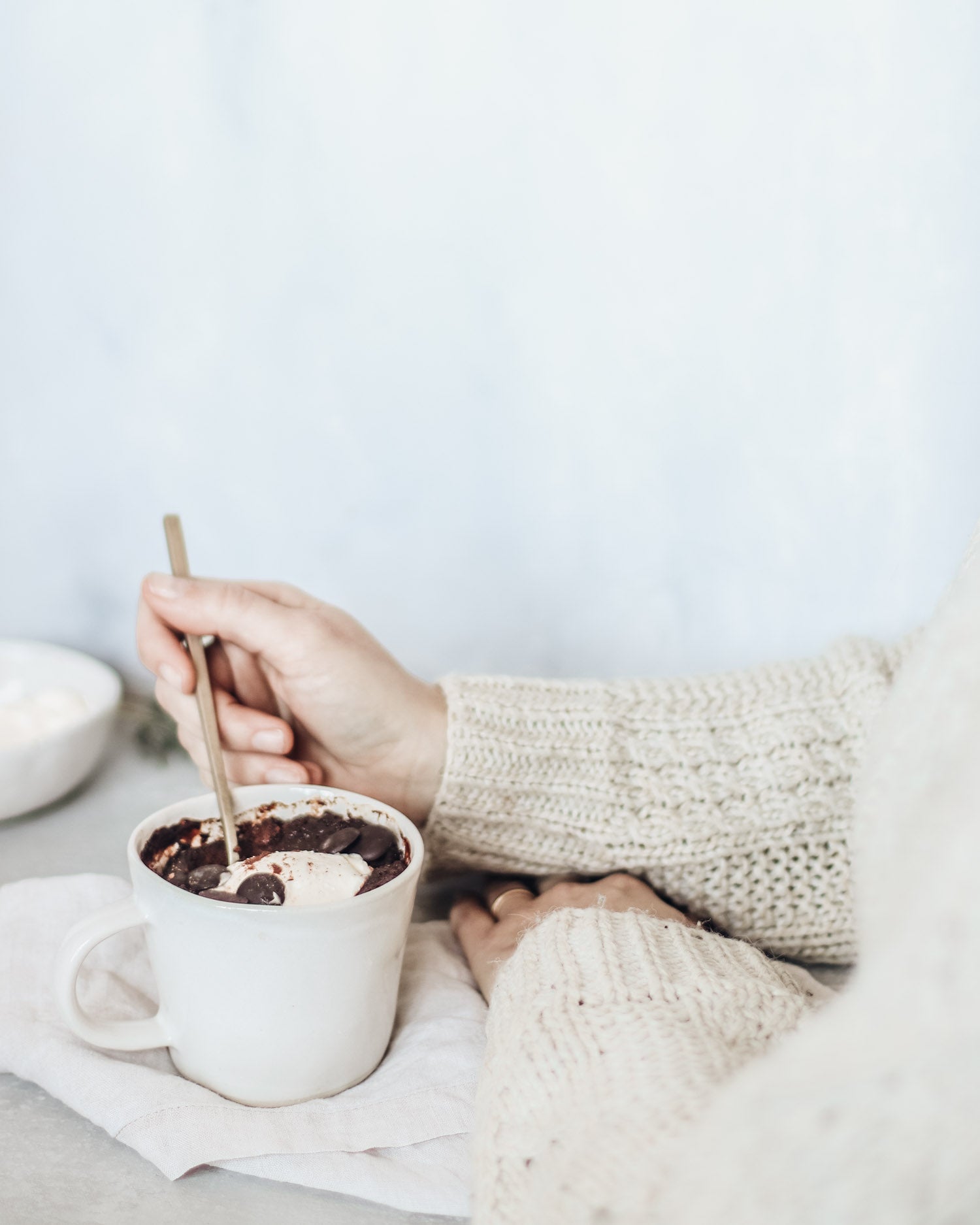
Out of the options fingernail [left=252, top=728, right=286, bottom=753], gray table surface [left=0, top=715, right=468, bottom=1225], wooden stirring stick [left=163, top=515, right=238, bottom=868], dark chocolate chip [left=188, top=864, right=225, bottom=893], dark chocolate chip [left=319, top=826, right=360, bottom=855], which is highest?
wooden stirring stick [left=163, top=515, right=238, bottom=868]

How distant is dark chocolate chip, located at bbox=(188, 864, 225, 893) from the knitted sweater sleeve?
184 mm

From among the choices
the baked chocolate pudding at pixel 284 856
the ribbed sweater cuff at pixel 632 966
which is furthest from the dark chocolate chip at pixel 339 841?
the ribbed sweater cuff at pixel 632 966

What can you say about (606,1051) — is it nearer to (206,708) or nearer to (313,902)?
(313,902)

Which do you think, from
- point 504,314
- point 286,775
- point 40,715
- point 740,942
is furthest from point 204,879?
point 504,314

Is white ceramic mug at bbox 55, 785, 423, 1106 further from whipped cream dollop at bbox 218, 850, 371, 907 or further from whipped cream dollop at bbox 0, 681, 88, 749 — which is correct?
whipped cream dollop at bbox 0, 681, 88, 749

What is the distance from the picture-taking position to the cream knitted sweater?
0.68 ft

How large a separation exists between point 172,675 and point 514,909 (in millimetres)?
257

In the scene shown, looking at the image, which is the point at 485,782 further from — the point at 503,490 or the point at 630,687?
the point at 503,490

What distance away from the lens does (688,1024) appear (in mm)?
398

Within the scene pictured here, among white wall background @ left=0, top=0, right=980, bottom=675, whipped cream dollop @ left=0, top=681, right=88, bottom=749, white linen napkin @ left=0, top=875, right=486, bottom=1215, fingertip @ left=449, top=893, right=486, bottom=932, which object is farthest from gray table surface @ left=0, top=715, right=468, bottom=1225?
white wall background @ left=0, top=0, right=980, bottom=675

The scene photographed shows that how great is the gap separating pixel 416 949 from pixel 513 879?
100mm

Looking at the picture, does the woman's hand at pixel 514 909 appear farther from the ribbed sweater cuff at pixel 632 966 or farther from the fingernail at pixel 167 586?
the fingernail at pixel 167 586

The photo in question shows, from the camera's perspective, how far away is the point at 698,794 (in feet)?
2.11

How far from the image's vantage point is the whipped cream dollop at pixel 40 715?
77cm
